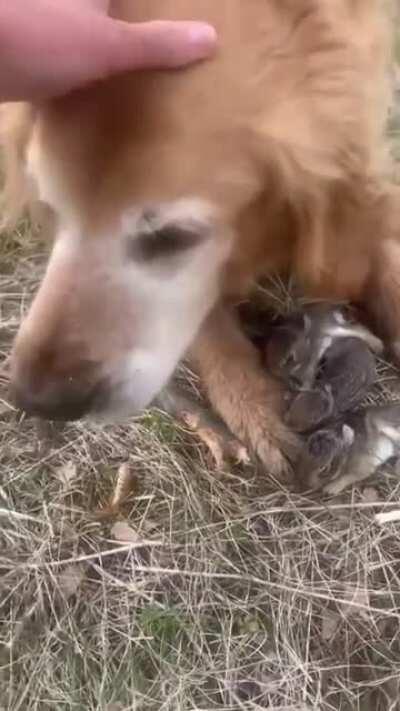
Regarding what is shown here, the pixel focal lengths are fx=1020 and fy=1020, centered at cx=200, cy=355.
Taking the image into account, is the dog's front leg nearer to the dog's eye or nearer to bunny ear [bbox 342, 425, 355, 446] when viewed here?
bunny ear [bbox 342, 425, 355, 446]

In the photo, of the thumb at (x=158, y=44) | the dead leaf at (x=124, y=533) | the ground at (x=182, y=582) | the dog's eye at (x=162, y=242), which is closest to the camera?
the thumb at (x=158, y=44)

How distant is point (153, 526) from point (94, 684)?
295mm

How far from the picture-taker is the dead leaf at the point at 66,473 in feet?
6.31

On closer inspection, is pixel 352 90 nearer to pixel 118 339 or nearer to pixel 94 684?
pixel 118 339

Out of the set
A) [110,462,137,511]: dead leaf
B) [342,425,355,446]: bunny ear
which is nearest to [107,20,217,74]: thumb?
[342,425,355,446]: bunny ear

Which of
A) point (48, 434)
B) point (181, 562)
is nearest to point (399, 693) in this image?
point (181, 562)

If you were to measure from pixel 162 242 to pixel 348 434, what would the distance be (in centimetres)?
61

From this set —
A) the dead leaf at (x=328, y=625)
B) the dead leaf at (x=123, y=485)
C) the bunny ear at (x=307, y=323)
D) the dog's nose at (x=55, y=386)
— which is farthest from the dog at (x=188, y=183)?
the dead leaf at (x=328, y=625)

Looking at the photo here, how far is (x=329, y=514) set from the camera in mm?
1845

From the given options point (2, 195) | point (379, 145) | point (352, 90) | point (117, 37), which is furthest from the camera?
point (2, 195)

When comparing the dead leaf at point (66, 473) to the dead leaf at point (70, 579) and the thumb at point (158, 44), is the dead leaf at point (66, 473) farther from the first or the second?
the thumb at point (158, 44)

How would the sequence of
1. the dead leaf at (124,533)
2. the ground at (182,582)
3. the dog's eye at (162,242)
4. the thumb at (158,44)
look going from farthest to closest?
the dead leaf at (124,533) → the ground at (182,582) → the dog's eye at (162,242) → the thumb at (158,44)

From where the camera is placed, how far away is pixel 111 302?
139cm

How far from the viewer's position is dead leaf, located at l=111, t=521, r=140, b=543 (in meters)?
1.87
